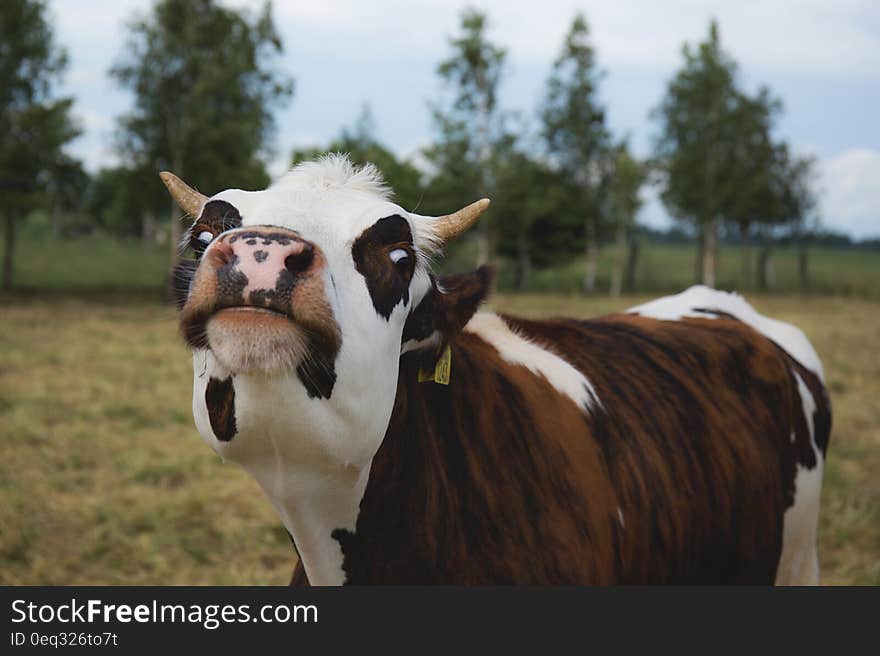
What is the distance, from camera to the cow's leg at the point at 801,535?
3543mm

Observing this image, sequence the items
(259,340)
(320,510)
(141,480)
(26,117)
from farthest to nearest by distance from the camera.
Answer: (26,117) < (141,480) < (320,510) < (259,340)

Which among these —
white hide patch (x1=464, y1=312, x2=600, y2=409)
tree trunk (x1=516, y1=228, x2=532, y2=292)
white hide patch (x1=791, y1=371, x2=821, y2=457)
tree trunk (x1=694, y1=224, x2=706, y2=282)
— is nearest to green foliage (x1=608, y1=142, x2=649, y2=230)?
tree trunk (x1=694, y1=224, x2=706, y2=282)

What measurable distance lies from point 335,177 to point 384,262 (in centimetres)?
39

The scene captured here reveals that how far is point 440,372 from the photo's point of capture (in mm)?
2312

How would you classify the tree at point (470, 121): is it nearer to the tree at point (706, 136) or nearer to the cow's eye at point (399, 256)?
the tree at point (706, 136)

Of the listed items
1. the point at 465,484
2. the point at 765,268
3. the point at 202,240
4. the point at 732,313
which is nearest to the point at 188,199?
the point at 202,240

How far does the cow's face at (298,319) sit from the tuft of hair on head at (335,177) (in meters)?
0.02

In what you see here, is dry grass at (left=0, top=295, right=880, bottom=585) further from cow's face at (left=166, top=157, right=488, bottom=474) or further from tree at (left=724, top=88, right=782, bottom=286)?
tree at (left=724, top=88, right=782, bottom=286)

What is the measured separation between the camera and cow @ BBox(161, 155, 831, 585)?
1762 mm

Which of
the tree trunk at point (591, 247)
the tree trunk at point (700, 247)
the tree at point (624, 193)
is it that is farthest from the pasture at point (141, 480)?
the tree trunk at point (700, 247)

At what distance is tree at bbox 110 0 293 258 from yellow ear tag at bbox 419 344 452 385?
75.9 ft

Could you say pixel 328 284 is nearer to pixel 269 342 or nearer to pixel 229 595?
pixel 269 342

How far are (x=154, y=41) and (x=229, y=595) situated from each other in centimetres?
2637

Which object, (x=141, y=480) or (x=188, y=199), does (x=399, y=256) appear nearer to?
(x=188, y=199)
